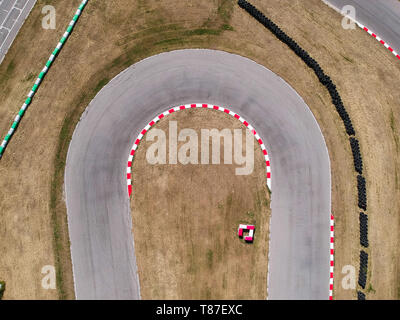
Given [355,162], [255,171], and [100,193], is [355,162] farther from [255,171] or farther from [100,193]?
[100,193]

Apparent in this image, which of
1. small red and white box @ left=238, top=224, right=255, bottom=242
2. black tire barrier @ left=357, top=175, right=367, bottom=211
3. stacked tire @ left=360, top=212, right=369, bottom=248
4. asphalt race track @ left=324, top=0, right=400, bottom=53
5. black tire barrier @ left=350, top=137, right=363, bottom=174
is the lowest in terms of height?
small red and white box @ left=238, top=224, right=255, bottom=242

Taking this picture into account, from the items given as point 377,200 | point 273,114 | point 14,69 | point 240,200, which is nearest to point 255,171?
point 240,200

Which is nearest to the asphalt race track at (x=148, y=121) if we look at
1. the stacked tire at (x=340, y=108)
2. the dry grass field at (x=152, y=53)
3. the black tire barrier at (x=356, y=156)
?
the dry grass field at (x=152, y=53)

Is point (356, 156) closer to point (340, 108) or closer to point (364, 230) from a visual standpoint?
point (340, 108)

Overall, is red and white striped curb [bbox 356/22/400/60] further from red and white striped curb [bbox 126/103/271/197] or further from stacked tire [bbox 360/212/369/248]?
stacked tire [bbox 360/212/369/248]

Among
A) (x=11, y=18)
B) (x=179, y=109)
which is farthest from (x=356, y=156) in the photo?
(x=11, y=18)

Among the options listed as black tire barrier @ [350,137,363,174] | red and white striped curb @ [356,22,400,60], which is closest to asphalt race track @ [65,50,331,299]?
black tire barrier @ [350,137,363,174]

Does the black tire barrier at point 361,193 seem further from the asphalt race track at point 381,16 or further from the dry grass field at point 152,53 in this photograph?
the asphalt race track at point 381,16
